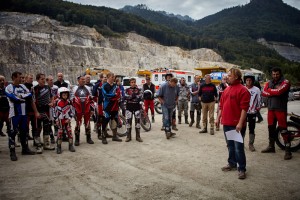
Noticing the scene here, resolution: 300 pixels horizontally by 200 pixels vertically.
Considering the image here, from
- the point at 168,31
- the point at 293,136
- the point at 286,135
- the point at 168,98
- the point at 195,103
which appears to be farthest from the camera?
the point at 168,31

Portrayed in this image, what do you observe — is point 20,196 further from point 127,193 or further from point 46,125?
point 46,125

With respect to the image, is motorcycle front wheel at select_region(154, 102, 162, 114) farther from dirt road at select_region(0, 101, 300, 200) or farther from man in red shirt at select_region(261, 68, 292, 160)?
man in red shirt at select_region(261, 68, 292, 160)

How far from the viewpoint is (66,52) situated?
52125 mm

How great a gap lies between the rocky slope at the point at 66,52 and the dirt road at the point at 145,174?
42692 mm

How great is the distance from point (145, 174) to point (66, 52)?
53212 millimetres

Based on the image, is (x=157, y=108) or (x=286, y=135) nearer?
(x=286, y=135)

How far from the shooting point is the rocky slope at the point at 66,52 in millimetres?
45625

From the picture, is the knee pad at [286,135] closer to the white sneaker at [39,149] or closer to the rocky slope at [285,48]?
the white sneaker at [39,149]

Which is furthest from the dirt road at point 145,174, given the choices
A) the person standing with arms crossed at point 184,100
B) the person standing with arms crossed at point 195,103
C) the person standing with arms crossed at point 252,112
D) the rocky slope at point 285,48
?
the rocky slope at point 285,48

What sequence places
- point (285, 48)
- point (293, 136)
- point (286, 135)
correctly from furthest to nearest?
1. point (285, 48)
2. point (293, 136)
3. point (286, 135)

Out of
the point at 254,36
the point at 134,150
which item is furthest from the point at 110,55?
the point at 254,36

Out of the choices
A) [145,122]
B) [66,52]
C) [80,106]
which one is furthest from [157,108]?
[66,52]

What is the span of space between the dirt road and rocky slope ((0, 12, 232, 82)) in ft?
140

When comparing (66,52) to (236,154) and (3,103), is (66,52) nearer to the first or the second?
(3,103)
